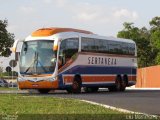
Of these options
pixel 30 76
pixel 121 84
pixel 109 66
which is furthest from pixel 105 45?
pixel 30 76

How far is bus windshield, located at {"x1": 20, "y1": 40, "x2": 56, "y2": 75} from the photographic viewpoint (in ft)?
104

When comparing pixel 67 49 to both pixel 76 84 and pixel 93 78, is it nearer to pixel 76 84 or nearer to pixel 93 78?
pixel 76 84

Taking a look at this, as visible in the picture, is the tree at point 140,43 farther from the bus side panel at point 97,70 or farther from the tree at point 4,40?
the bus side panel at point 97,70

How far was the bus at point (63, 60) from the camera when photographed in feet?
104

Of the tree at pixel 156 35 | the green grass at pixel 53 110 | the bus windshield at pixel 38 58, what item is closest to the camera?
the green grass at pixel 53 110

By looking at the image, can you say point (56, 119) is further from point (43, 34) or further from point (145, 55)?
point (145, 55)

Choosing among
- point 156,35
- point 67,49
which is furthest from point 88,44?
point 156,35

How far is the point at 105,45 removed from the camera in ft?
120

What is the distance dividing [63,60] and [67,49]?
692 mm

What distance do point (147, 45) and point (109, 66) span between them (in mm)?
51517

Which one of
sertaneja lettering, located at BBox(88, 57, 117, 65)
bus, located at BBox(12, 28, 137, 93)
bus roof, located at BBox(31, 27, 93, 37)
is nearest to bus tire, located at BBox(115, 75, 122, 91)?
sertaneja lettering, located at BBox(88, 57, 117, 65)

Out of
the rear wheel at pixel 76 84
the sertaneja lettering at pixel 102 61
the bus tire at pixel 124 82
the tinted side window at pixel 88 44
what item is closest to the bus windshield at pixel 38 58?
the rear wheel at pixel 76 84

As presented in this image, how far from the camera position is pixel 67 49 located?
32.2m

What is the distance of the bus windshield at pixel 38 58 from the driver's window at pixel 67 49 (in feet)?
1.75
